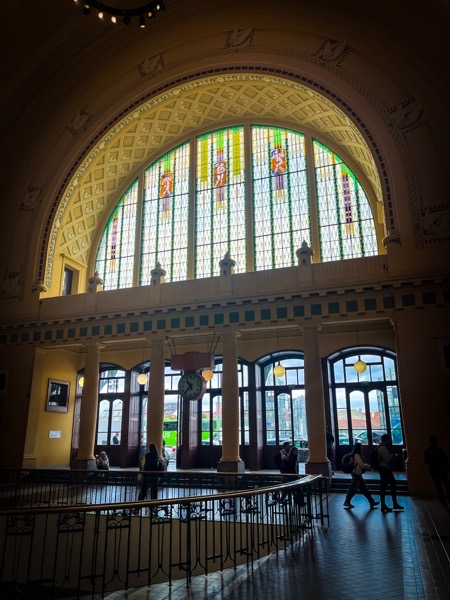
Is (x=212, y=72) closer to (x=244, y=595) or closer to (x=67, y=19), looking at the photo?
(x=67, y=19)

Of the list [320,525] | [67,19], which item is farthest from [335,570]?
[67,19]

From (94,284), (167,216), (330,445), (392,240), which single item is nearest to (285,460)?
(330,445)

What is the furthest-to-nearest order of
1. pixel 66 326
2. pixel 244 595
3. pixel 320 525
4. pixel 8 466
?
pixel 66 326
pixel 8 466
pixel 320 525
pixel 244 595

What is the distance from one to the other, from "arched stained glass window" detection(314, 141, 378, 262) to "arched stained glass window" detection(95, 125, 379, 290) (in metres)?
0.04

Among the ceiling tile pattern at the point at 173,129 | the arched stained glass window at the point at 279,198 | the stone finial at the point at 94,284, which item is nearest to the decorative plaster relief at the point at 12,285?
the ceiling tile pattern at the point at 173,129

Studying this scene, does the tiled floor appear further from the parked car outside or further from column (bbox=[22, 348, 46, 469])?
column (bbox=[22, 348, 46, 469])

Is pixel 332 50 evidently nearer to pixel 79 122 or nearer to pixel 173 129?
pixel 173 129

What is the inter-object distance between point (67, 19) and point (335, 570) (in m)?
17.8

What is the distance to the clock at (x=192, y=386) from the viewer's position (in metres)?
13.1

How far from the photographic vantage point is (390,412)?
608 inches

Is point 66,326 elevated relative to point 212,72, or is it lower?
lower

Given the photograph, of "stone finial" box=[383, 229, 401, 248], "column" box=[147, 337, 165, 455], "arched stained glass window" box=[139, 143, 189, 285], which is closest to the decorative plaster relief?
"arched stained glass window" box=[139, 143, 189, 285]

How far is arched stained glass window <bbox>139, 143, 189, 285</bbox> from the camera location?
18344 mm

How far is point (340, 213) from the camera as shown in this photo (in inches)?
650
